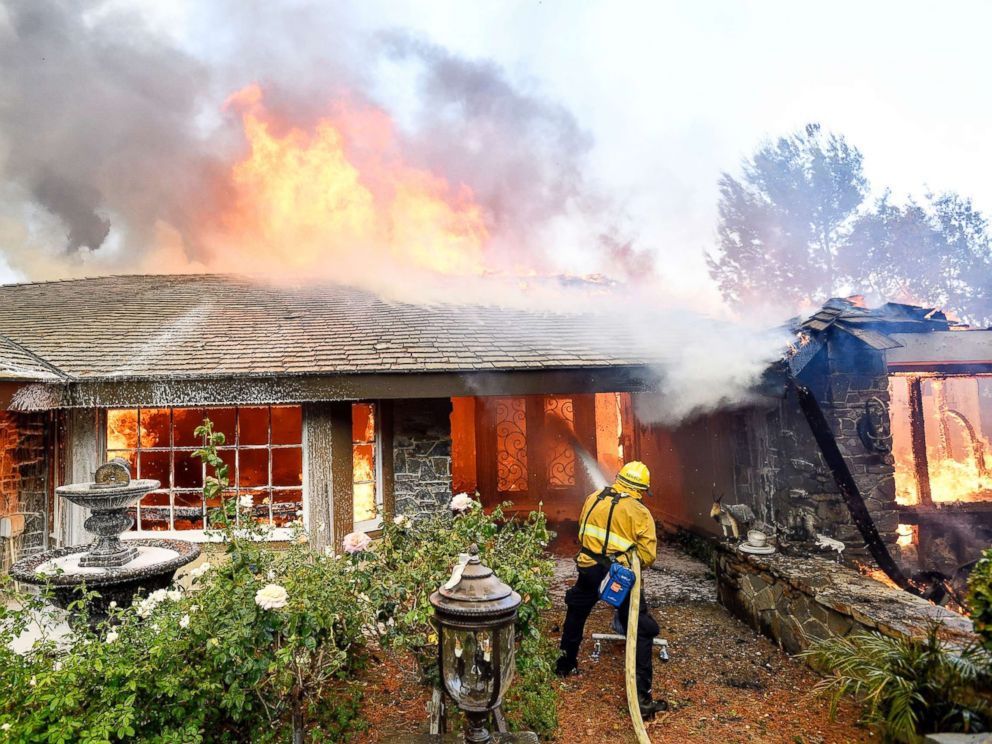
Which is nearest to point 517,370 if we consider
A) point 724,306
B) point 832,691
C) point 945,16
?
point 832,691

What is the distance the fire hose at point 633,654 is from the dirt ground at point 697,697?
0.20 meters

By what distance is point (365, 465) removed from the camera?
7.13m

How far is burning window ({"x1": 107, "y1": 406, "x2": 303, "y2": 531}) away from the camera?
681 cm

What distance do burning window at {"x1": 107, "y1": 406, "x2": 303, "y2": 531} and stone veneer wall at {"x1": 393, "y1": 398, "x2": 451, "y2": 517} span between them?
1.25 metres

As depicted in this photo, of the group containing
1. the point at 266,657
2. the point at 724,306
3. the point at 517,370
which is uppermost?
the point at 724,306

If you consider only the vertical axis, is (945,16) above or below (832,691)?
above

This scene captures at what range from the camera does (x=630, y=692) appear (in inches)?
146

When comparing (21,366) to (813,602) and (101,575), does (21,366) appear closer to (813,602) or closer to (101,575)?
(101,575)

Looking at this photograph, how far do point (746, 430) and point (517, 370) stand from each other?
141 inches

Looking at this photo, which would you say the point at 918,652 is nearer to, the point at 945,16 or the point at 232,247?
the point at 232,247

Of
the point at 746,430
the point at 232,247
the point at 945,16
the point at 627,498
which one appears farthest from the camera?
the point at 945,16

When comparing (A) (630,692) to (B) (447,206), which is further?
(B) (447,206)

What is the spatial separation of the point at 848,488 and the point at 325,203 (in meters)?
12.0

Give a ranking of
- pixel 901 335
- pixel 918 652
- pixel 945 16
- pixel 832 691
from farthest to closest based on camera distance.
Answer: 1. pixel 945 16
2. pixel 901 335
3. pixel 832 691
4. pixel 918 652
